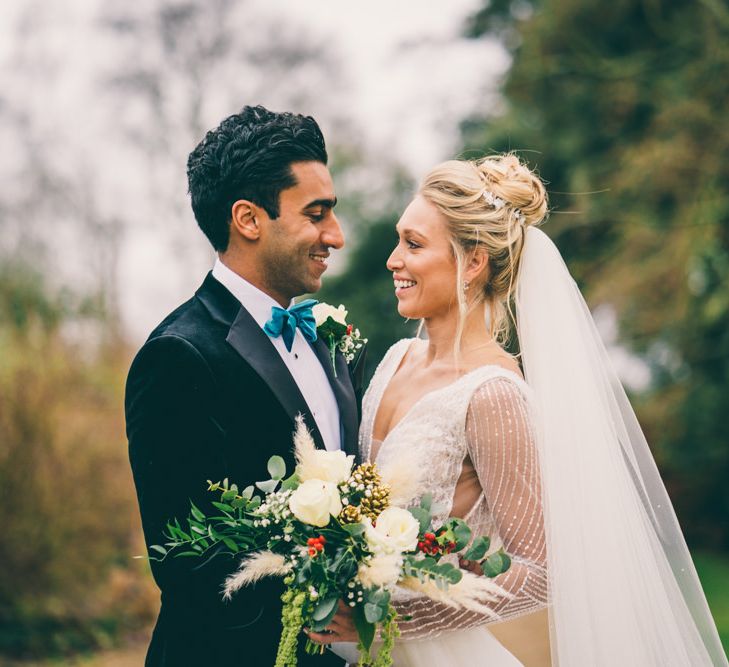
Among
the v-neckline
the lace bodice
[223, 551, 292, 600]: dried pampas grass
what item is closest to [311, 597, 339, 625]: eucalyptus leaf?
[223, 551, 292, 600]: dried pampas grass

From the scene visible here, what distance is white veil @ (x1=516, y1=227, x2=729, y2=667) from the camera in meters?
2.88

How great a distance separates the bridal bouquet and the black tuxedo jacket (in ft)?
0.44

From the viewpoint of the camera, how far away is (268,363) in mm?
2828

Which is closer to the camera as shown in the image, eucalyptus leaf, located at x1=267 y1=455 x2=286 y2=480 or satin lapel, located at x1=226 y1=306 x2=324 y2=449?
eucalyptus leaf, located at x1=267 y1=455 x2=286 y2=480

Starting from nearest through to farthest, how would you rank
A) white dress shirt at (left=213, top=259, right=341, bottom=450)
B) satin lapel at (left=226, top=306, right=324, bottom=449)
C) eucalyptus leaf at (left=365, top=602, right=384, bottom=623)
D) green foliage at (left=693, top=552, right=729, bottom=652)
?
eucalyptus leaf at (left=365, top=602, right=384, bottom=623), satin lapel at (left=226, top=306, right=324, bottom=449), white dress shirt at (left=213, top=259, right=341, bottom=450), green foliage at (left=693, top=552, right=729, bottom=652)

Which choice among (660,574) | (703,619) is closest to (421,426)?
(660,574)

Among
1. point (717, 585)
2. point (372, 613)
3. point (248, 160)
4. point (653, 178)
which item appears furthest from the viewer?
point (717, 585)

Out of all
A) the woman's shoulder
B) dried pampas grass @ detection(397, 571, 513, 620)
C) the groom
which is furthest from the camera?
the woman's shoulder

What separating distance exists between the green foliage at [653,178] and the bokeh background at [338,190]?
0.10 ft

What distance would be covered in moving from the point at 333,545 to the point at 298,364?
2.77ft

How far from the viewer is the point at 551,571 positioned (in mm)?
2883

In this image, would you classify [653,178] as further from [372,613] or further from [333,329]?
[372,613]

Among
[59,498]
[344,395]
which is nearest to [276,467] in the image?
[344,395]

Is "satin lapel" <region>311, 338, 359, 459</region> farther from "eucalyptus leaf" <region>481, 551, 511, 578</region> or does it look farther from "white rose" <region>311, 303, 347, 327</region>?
"eucalyptus leaf" <region>481, 551, 511, 578</region>
